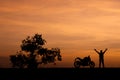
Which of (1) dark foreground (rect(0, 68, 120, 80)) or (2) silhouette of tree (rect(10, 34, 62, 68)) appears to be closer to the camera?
(1) dark foreground (rect(0, 68, 120, 80))

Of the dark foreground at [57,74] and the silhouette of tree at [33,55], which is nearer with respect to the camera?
the dark foreground at [57,74]

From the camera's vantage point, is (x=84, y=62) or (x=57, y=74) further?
(x=84, y=62)

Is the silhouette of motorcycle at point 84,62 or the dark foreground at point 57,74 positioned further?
the silhouette of motorcycle at point 84,62

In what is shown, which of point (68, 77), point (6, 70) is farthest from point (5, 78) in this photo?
point (68, 77)

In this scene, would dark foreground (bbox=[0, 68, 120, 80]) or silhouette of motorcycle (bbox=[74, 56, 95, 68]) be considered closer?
dark foreground (bbox=[0, 68, 120, 80])

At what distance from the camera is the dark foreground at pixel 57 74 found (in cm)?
2248

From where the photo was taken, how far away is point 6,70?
2291 centimetres

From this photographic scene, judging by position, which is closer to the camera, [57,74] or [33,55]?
[57,74]

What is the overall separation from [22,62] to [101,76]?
39.8m

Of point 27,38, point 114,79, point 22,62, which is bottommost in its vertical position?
point 114,79

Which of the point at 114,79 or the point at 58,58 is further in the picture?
the point at 58,58

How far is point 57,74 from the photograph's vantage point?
75.2 feet

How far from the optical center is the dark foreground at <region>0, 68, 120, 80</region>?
73.8 feet

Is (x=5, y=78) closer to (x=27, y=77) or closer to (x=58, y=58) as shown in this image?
(x=27, y=77)
